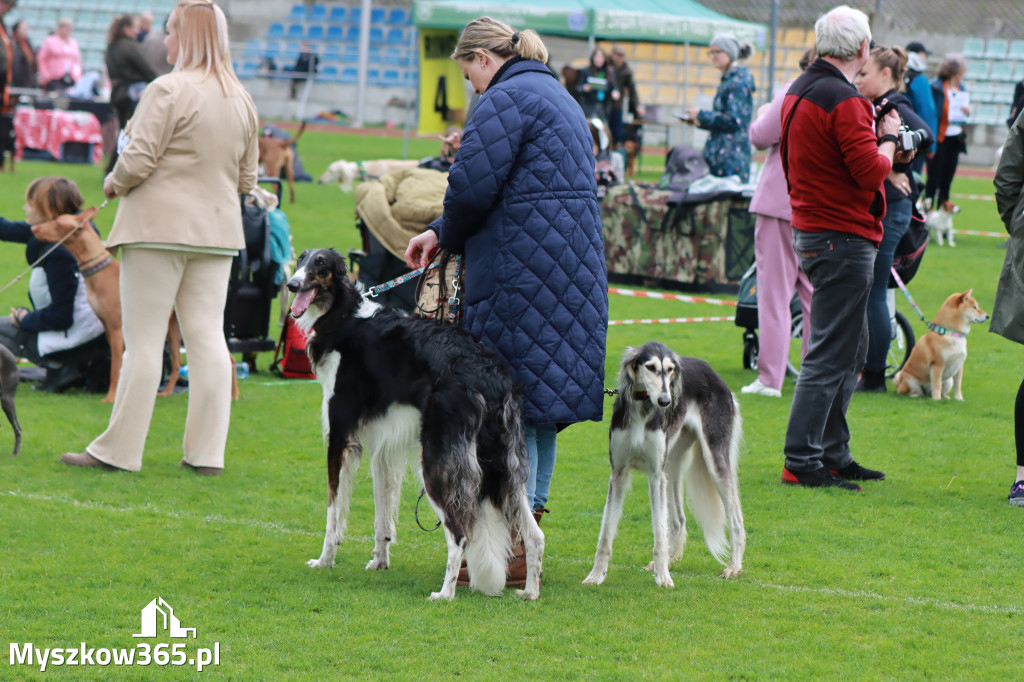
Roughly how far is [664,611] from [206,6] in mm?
3382

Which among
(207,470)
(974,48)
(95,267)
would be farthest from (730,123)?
(974,48)

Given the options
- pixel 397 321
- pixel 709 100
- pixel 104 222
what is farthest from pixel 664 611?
pixel 709 100

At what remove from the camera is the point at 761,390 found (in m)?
7.91

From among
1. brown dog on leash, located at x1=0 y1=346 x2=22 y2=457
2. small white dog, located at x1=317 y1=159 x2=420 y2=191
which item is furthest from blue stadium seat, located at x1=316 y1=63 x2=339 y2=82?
A: brown dog on leash, located at x1=0 y1=346 x2=22 y2=457

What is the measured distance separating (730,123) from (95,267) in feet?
21.7

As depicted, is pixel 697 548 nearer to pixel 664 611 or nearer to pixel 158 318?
pixel 664 611

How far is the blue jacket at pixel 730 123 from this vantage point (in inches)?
448

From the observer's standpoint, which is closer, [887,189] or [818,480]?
[818,480]

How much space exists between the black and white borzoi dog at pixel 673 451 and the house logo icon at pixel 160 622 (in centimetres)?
147

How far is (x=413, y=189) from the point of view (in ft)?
28.4

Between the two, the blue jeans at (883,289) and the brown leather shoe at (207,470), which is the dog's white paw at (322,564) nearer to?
the brown leather shoe at (207,470)

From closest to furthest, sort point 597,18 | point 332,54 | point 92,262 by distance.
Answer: point 92,262 → point 597,18 → point 332,54

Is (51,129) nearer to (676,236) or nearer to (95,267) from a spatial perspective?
(676,236)

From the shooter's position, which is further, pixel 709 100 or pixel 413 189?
pixel 709 100
